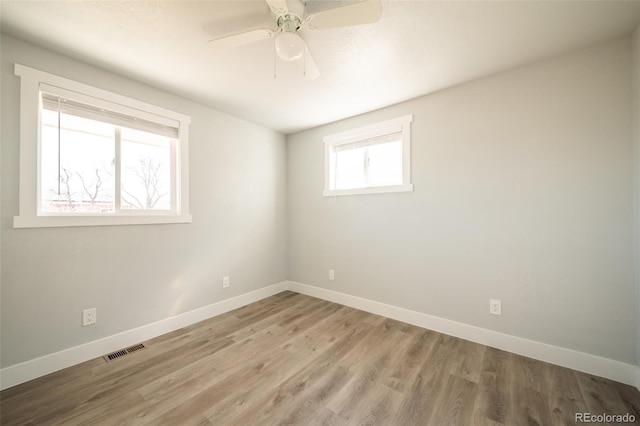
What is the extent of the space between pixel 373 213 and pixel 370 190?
0.95ft

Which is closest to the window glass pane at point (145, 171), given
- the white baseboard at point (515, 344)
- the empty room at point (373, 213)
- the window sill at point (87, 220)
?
the empty room at point (373, 213)

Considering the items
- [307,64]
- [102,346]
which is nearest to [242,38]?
[307,64]

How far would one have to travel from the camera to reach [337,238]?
3.33 m

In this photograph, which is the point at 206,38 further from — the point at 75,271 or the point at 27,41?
the point at 75,271

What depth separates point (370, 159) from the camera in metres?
3.11

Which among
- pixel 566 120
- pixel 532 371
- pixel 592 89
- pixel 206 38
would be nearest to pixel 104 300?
pixel 206 38

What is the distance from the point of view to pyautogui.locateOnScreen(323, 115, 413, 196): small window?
2.77 m

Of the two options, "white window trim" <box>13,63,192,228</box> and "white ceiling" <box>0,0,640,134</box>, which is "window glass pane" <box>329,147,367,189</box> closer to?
"white ceiling" <box>0,0,640,134</box>

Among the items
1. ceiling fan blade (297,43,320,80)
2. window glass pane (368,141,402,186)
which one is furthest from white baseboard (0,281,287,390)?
ceiling fan blade (297,43,320,80)

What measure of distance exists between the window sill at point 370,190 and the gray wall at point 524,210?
74 mm

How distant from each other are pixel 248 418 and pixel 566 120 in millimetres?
3178

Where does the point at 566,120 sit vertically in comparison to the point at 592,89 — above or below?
below

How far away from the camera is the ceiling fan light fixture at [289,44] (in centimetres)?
139

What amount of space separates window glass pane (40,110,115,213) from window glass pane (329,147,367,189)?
244 cm
